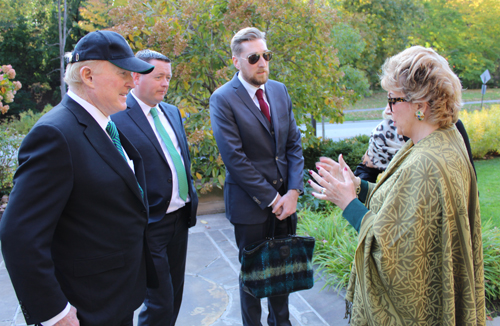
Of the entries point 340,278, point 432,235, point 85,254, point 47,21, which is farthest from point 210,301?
point 47,21

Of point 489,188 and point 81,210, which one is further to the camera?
point 489,188

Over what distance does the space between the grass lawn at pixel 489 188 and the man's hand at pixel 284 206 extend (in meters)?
3.93

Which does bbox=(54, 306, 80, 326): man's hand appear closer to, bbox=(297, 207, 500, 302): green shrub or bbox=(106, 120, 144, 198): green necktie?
bbox=(106, 120, 144, 198): green necktie

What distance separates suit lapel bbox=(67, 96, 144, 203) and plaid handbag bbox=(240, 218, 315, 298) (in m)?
1.25

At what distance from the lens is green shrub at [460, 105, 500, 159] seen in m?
9.98

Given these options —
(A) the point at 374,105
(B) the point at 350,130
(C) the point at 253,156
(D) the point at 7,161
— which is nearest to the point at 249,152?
(C) the point at 253,156

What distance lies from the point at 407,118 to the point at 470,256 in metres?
0.71

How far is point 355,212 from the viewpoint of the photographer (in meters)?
1.87

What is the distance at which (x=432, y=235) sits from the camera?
64.7 inches

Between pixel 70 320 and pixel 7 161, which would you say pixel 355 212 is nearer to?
→ pixel 70 320

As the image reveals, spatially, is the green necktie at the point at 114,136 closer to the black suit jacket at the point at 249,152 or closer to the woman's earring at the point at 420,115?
the black suit jacket at the point at 249,152

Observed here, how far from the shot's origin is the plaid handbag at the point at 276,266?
8.89ft

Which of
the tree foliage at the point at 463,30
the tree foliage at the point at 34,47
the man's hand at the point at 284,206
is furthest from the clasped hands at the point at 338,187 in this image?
the tree foliage at the point at 463,30

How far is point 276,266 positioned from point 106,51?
1927mm
